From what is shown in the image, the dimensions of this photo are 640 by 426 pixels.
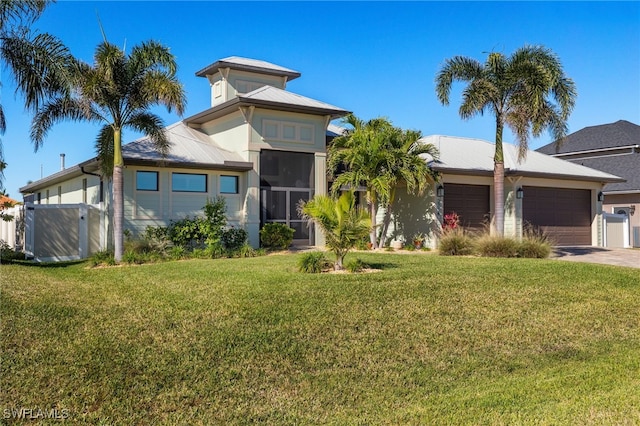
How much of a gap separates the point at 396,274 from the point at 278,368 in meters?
5.53

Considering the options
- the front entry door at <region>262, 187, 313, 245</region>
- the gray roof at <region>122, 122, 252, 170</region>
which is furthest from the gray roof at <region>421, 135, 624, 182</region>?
the gray roof at <region>122, 122, 252, 170</region>

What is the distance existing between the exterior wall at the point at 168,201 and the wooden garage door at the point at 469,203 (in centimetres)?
826

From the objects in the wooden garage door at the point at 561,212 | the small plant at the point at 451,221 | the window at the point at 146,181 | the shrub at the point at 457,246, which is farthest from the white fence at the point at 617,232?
the window at the point at 146,181

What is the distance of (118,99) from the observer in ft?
54.2

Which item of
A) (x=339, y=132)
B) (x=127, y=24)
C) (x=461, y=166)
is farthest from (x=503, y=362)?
(x=339, y=132)

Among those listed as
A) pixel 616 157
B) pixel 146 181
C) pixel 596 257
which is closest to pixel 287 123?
pixel 146 181

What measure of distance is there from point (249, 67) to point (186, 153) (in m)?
6.57

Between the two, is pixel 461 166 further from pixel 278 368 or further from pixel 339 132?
pixel 278 368

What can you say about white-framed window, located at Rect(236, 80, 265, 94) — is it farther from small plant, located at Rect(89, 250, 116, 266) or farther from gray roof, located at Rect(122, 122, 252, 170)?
small plant, located at Rect(89, 250, 116, 266)

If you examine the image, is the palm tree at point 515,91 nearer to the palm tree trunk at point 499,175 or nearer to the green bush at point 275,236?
the palm tree trunk at point 499,175

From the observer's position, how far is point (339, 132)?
25547mm

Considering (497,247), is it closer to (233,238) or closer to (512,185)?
(512,185)

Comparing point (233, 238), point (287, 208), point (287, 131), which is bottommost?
point (233, 238)

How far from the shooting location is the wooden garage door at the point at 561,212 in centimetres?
2391
